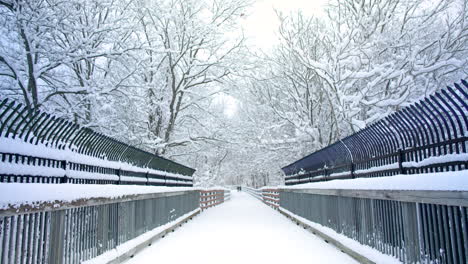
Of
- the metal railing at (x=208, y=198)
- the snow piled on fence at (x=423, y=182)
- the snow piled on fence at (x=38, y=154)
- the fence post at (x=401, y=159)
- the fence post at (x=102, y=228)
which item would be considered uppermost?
the snow piled on fence at (x=38, y=154)

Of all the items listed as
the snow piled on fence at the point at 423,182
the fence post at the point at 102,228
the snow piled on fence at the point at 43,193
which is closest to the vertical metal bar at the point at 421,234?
the snow piled on fence at the point at 423,182

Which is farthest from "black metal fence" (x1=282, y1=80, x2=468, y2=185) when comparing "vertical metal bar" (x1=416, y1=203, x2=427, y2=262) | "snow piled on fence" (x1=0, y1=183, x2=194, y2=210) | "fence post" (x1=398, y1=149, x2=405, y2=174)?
"snow piled on fence" (x1=0, y1=183, x2=194, y2=210)

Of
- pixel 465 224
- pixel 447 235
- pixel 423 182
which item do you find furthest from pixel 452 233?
pixel 423 182

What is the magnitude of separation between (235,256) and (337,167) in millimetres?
4056

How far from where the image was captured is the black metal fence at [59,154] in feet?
14.1

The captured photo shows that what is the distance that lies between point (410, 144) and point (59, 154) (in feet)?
17.5

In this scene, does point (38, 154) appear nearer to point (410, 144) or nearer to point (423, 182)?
point (423, 182)

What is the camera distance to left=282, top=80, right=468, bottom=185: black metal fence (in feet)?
14.0

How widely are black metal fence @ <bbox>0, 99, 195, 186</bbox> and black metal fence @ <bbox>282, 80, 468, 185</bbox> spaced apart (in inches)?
203

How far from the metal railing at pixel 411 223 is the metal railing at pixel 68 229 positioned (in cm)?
414

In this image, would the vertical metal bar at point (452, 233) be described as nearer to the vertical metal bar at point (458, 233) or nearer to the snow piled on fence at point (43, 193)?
the vertical metal bar at point (458, 233)

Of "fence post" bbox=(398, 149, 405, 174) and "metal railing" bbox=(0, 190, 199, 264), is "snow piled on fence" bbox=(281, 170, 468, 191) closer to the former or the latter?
"fence post" bbox=(398, 149, 405, 174)

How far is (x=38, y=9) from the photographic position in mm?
10531

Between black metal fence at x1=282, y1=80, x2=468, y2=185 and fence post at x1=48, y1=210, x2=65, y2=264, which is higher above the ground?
black metal fence at x1=282, y1=80, x2=468, y2=185
